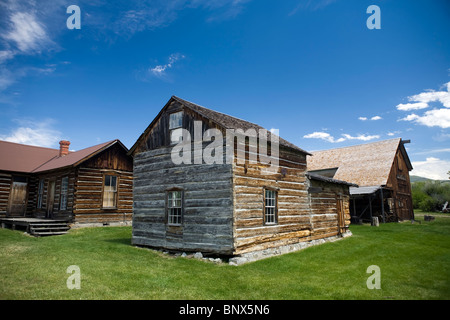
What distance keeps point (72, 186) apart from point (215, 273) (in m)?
14.8

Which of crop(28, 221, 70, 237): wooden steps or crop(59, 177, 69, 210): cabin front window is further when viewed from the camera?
crop(59, 177, 69, 210): cabin front window

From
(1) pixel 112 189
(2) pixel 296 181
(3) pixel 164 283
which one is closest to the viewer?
(3) pixel 164 283

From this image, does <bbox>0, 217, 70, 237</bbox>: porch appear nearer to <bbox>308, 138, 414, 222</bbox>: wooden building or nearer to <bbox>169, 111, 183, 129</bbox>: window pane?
<bbox>169, 111, 183, 129</bbox>: window pane

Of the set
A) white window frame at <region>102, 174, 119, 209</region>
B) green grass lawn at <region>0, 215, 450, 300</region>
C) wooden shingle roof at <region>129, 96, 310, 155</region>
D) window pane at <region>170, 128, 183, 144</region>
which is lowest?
green grass lawn at <region>0, 215, 450, 300</region>

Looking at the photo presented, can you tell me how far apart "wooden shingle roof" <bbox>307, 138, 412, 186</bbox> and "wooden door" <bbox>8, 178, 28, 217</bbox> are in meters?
28.2

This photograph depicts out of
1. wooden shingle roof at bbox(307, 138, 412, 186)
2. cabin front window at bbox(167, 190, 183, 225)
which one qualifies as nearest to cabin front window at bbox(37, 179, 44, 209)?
cabin front window at bbox(167, 190, 183, 225)

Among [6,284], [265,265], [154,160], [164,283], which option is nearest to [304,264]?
[265,265]

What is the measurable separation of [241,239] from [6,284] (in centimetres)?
728

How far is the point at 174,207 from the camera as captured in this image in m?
13.1

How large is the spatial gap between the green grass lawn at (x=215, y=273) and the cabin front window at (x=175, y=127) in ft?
17.4

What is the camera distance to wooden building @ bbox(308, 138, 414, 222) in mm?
25859

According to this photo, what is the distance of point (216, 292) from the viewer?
771 centimetres
